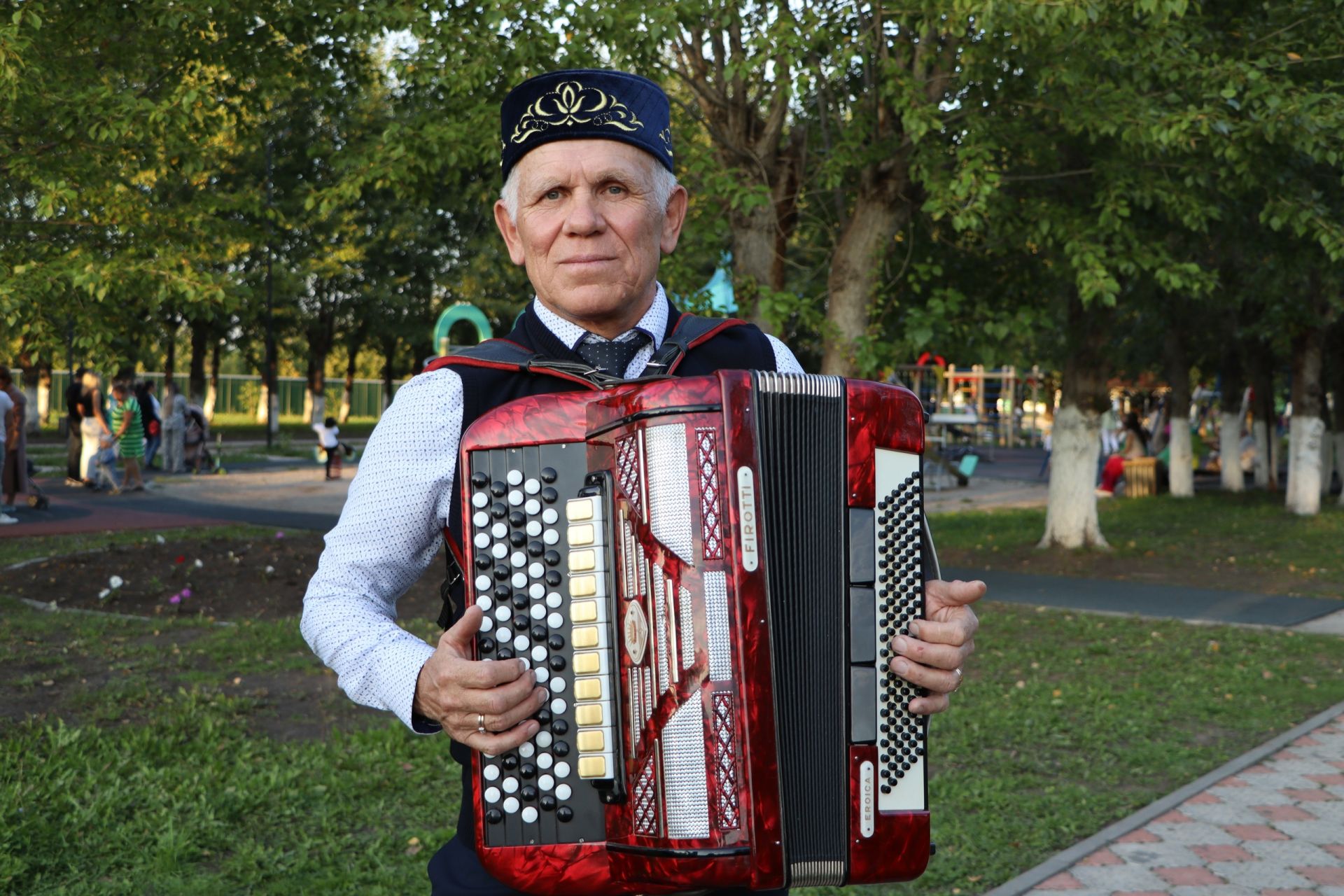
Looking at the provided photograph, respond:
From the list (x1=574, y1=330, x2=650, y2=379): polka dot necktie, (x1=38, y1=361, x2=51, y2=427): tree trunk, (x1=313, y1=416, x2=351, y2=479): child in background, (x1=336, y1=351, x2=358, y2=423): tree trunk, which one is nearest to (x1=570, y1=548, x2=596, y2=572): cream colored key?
(x1=574, y1=330, x2=650, y2=379): polka dot necktie

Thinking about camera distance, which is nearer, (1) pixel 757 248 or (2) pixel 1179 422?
(1) pixel 757 248

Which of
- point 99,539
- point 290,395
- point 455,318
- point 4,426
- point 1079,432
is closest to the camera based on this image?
point 99,539

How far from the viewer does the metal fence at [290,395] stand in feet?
161

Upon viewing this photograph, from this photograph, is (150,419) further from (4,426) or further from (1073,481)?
(1073,481)

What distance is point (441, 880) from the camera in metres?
2.16

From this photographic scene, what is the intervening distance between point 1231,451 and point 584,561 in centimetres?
2534

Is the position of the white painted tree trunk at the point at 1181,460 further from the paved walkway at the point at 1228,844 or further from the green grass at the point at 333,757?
the paved walkway at the point at 1228,844

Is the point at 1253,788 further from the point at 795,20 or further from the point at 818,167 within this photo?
the point at 818,167

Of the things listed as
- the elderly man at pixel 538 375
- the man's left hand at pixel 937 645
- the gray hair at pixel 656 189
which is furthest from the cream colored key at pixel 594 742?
the gray hair at pixel 656 189

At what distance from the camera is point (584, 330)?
2330 mm

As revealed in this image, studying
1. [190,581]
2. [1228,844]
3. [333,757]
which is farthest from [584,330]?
[190,581]

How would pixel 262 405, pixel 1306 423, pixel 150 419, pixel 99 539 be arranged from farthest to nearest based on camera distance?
pixel 262 405, pixel 150 419, pixel 1306 423, pixel 99 539

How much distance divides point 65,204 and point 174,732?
3701 mm

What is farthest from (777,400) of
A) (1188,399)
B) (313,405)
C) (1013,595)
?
(313,405)
